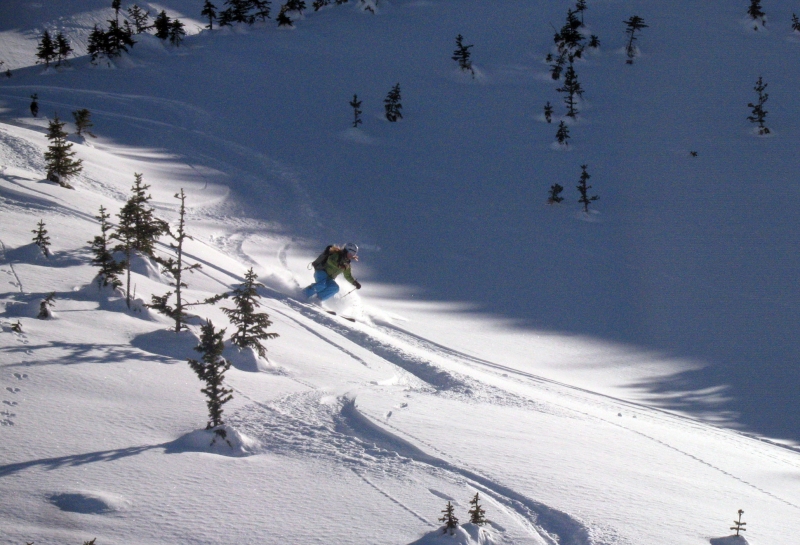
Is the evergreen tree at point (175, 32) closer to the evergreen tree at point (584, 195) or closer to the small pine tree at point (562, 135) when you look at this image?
the small pine tree at point (562, 135)

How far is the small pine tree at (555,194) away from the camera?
2172 cm

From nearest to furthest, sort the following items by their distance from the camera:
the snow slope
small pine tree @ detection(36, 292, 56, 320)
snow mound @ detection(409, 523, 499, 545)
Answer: snow mound @ detection(409, 523, 499, 545) → the snow slope → small pine tree @ detection(36, 292, 56, 320)

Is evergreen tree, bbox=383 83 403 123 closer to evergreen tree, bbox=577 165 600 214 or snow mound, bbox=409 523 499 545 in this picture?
evergreen tree, bbox=577 165 600 214

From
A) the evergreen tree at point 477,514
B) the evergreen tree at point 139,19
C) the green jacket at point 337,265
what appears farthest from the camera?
the evergreen tree at point 139,19

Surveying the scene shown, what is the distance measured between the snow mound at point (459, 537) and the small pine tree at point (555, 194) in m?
18.8

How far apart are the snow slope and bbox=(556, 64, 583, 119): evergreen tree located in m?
0.91

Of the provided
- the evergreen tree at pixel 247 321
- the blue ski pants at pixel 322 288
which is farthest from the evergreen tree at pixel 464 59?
the evergreen tree at pixel 247 321

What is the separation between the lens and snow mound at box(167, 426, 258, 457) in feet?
14.8

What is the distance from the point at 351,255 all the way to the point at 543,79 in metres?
21.2

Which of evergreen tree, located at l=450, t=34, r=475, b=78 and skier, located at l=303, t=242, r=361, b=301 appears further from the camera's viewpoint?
evergreen tree, located at l=450, t=34, r=475, b=78

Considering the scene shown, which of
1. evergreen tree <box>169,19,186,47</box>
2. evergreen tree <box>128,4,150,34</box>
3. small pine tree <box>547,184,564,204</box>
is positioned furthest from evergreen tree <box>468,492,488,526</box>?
evergreen tree <box>128,4,150,34</box>

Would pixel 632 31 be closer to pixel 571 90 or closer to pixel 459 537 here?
pixel 571 90

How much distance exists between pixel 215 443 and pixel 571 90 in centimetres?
2556

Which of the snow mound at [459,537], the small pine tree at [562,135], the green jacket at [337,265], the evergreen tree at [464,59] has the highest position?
the evergreen tree at [464,59]
